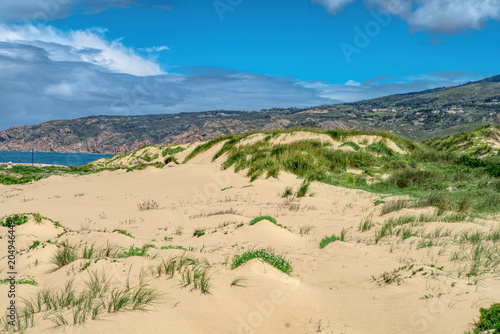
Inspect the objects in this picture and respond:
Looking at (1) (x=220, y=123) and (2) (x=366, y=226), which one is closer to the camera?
(2) (x=366, y=226)

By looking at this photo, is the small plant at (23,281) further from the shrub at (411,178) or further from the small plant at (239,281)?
the shrub at (411,178)

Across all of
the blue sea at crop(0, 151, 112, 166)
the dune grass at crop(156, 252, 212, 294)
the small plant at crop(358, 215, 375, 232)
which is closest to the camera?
the dune grass at crop(156, 252, 212, 294)

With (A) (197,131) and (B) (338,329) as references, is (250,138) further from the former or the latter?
(A) (197,131)

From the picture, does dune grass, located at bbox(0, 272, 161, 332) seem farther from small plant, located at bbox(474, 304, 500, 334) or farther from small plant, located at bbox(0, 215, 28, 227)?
small plant, located at bbox(0, 215, 28, 227)

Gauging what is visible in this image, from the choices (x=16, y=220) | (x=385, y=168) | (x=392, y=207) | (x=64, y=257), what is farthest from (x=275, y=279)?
(x=385, y=168)

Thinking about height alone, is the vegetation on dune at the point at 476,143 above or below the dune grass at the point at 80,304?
above

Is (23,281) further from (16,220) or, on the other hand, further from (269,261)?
(16,220)

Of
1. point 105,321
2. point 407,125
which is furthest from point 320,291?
point 407,125

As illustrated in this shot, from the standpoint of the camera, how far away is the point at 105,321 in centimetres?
306

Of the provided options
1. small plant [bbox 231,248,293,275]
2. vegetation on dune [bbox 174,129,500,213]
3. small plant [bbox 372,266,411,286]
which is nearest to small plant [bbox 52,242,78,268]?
small plant [bbox 231,248,293,275]

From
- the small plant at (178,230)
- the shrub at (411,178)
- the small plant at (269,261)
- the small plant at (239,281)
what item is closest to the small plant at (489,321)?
the small plant at (269,261)

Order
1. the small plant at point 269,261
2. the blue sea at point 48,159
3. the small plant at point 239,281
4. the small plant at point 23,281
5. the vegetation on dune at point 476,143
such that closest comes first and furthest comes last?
the small plant at point 23,281 < the small plant at point 239,281 < the small plant at point 269,261 < the vegetation on dune at point 476,143 < the blue sea at point 48,159

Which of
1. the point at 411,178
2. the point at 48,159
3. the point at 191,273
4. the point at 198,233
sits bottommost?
the point at 48,159

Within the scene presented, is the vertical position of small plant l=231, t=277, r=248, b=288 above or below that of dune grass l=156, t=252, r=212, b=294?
below
